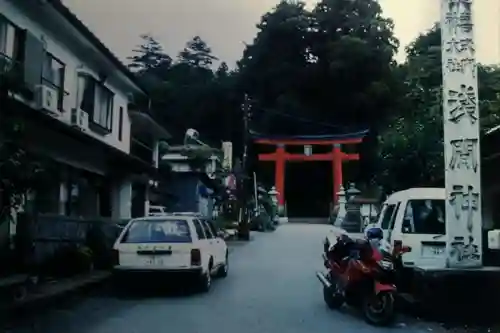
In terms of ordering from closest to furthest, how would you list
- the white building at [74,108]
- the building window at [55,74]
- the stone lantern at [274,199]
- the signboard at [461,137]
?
the signboard at [461,137] → the white building at [74,108] → the building window at [55,74] → the stone lantern at [274,199]

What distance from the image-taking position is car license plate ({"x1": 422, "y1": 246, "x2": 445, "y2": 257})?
37.2 ft

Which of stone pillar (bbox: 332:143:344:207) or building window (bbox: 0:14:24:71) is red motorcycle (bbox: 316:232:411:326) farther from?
stone pillar (bbox: 332:143:344:207)

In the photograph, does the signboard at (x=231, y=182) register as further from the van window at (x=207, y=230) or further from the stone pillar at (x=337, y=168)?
the van window at (x=207, y=230)

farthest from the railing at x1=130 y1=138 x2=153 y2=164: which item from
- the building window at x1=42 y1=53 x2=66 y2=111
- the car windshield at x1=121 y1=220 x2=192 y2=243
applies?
the car windshield at x1=121 y1=220 x2=192 y2=243

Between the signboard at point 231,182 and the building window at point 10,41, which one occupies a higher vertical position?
the building window at point 10,41

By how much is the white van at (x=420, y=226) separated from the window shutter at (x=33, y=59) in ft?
26.2

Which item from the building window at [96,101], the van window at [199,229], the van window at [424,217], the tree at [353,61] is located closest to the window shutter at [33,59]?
the building window at [96,101]

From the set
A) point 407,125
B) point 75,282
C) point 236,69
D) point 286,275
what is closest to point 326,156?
point 236,69

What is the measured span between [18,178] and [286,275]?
8343mm

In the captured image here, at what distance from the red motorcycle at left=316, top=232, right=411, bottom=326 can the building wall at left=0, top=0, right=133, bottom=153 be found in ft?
27.2

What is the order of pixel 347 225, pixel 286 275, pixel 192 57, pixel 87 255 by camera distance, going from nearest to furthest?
pixel 87 255 < pixel 286 275 < pixel 347 225 < pixel 192 57

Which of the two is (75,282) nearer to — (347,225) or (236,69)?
(347,225)

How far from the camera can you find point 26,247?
1269cm

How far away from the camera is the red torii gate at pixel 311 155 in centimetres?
4850
